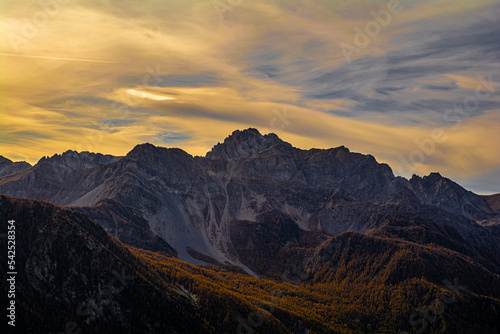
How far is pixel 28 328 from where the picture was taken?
19338 centimetres

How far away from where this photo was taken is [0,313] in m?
191

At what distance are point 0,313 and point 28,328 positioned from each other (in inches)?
555
